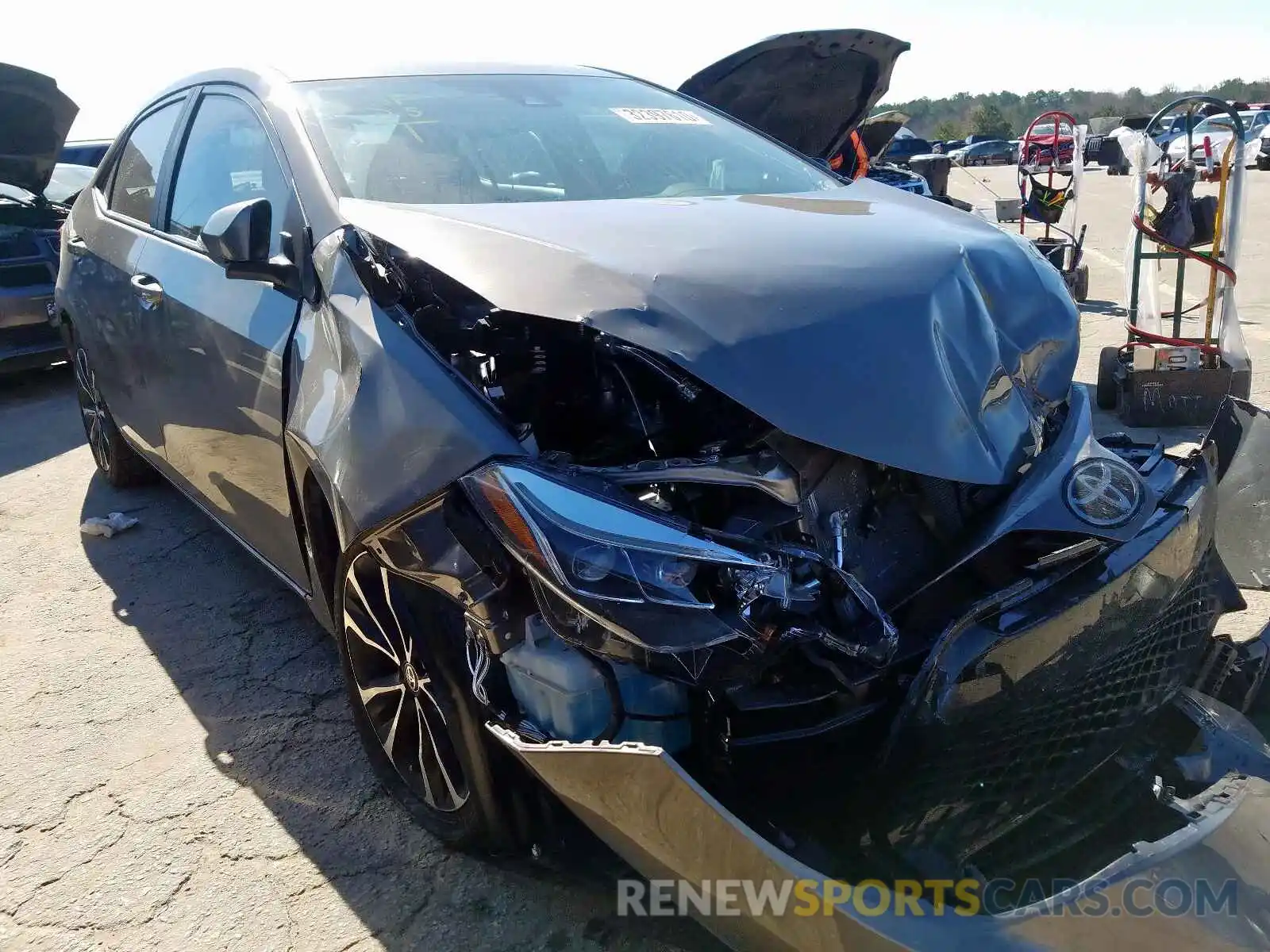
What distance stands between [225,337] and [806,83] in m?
2.89

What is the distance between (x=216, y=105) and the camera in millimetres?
3215

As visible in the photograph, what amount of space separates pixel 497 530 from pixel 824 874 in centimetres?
76

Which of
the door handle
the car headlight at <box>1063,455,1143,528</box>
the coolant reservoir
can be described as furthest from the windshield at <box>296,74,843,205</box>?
the car headlight at <box>1063,455,1143,528</box>

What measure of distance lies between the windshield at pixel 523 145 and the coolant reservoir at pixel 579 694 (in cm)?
126

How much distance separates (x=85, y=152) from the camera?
1108 cm

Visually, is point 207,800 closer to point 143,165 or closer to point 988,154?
point 143,165

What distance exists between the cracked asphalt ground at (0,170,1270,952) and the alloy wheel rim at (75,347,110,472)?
62 cm

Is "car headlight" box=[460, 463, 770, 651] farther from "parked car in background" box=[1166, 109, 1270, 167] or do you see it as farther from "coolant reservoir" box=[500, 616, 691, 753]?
"parked car in background" box=[1166, 109, 1270, 167]

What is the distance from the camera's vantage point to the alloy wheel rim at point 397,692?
213cm

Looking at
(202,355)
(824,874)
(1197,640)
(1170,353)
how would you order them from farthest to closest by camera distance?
1. (1170,353)
2. (202,355)
3. (1197,640)
4. (824,874)

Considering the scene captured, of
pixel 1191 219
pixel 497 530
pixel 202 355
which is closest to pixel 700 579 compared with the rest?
pixel 497 530

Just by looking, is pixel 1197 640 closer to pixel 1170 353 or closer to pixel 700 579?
pixel 700 579

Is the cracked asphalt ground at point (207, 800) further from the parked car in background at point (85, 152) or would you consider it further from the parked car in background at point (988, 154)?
the parked car in background at point (988, 154)

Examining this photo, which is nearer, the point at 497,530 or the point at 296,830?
the point at 497,530
